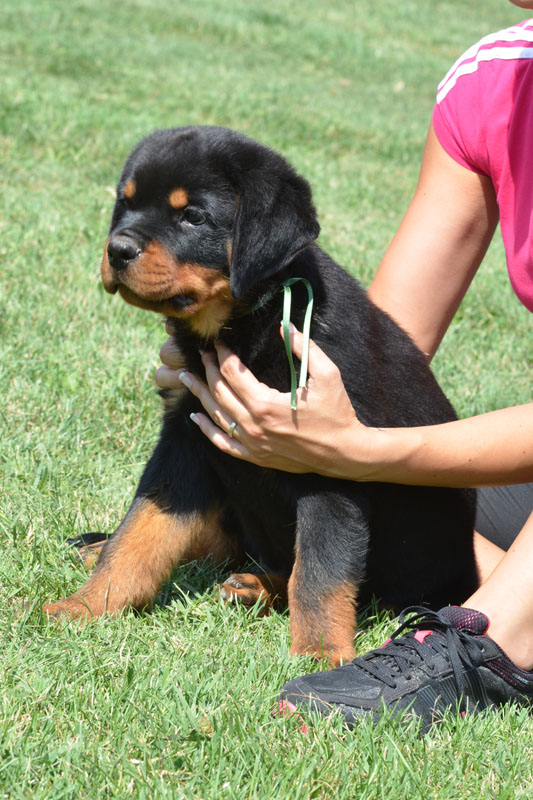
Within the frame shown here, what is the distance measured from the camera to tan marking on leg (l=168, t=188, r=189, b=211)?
216 cm

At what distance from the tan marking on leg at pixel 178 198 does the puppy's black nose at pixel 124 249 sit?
146 mm

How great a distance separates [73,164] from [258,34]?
6.41m

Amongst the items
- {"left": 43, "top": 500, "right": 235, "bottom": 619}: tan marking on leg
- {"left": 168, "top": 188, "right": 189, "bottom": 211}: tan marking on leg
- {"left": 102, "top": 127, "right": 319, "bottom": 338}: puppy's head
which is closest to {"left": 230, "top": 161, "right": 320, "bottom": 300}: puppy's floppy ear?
{"left": 102, "top": 127, "right": 319, "bottom": 338}: puppy's head

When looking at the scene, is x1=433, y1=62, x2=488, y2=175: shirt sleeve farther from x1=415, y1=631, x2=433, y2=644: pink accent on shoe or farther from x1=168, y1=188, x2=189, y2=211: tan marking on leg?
x1=415, y1=631, x2=433, y2=644: pink accent on shoe

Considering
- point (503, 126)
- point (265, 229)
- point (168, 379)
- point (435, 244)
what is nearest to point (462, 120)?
point (503, 126)

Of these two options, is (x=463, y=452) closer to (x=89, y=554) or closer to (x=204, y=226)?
(x=204, y=226)

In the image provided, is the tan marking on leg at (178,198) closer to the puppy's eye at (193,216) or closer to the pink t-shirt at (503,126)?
the puppy's eye at (193,216)

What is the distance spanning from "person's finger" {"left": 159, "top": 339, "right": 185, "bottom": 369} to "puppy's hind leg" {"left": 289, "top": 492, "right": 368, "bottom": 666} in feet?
1.79

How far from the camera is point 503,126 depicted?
2.52 m

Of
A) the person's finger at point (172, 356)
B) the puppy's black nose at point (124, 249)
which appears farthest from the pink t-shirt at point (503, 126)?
the puppy's black nose at point (124, 249)

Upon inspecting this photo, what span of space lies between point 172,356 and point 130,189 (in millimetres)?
448

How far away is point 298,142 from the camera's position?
7008 millimetres

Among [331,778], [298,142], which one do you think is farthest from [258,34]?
[331,778]

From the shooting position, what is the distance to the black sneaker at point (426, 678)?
1.92m
